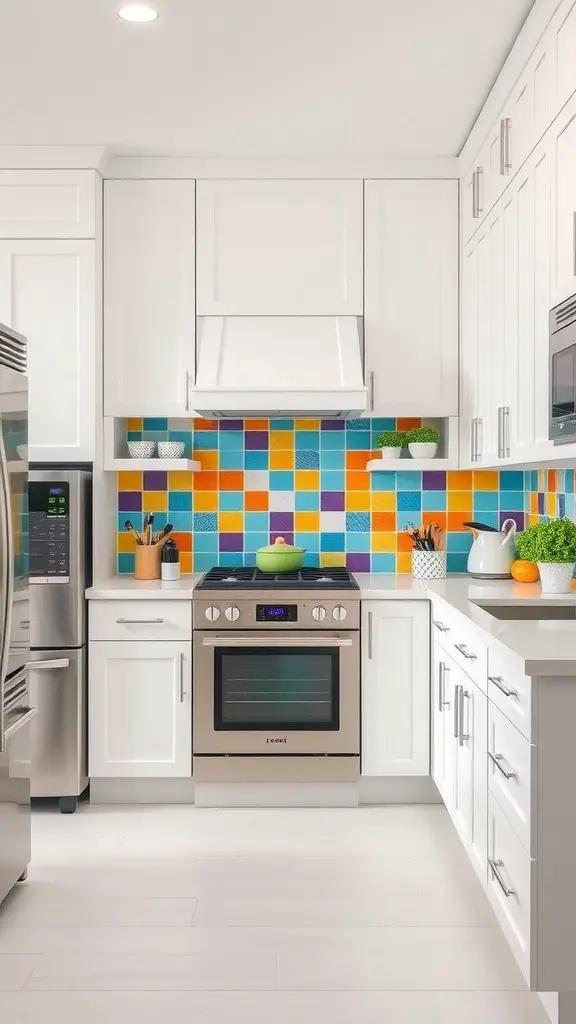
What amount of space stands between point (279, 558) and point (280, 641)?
0.42 metres

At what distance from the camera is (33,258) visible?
13.0 feet

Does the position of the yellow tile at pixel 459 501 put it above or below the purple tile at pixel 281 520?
above

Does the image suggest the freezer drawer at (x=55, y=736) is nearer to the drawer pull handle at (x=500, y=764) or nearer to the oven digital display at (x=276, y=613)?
the oven digital display at (x=276, y=613)

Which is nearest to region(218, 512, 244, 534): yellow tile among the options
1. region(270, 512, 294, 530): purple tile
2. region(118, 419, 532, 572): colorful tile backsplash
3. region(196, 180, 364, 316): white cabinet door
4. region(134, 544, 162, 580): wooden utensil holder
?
region(118, 419, 532, 572): colorful tile backsplash

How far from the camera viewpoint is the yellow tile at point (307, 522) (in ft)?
14.6

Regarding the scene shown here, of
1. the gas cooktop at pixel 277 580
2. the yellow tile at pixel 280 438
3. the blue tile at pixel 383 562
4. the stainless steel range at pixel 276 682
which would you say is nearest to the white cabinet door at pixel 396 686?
the stainless steel range at pixel 276 682

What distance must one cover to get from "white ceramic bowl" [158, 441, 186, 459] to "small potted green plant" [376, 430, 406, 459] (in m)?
0.87

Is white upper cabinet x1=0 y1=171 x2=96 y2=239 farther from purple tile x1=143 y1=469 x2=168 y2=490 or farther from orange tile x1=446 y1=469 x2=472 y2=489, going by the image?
orange tile x1=446 y1=469 x2=472 y2=489

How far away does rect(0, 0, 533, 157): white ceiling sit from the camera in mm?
2828

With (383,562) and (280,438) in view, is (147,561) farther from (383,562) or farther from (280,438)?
(383,562)

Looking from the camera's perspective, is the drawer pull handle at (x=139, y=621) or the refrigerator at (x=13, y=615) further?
the drawer pull handle at (x=139, y=621)

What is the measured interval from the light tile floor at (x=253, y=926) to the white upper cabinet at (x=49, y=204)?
92.7 inches

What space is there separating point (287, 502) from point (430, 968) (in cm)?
230

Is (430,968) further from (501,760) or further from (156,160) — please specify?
(156,160)
